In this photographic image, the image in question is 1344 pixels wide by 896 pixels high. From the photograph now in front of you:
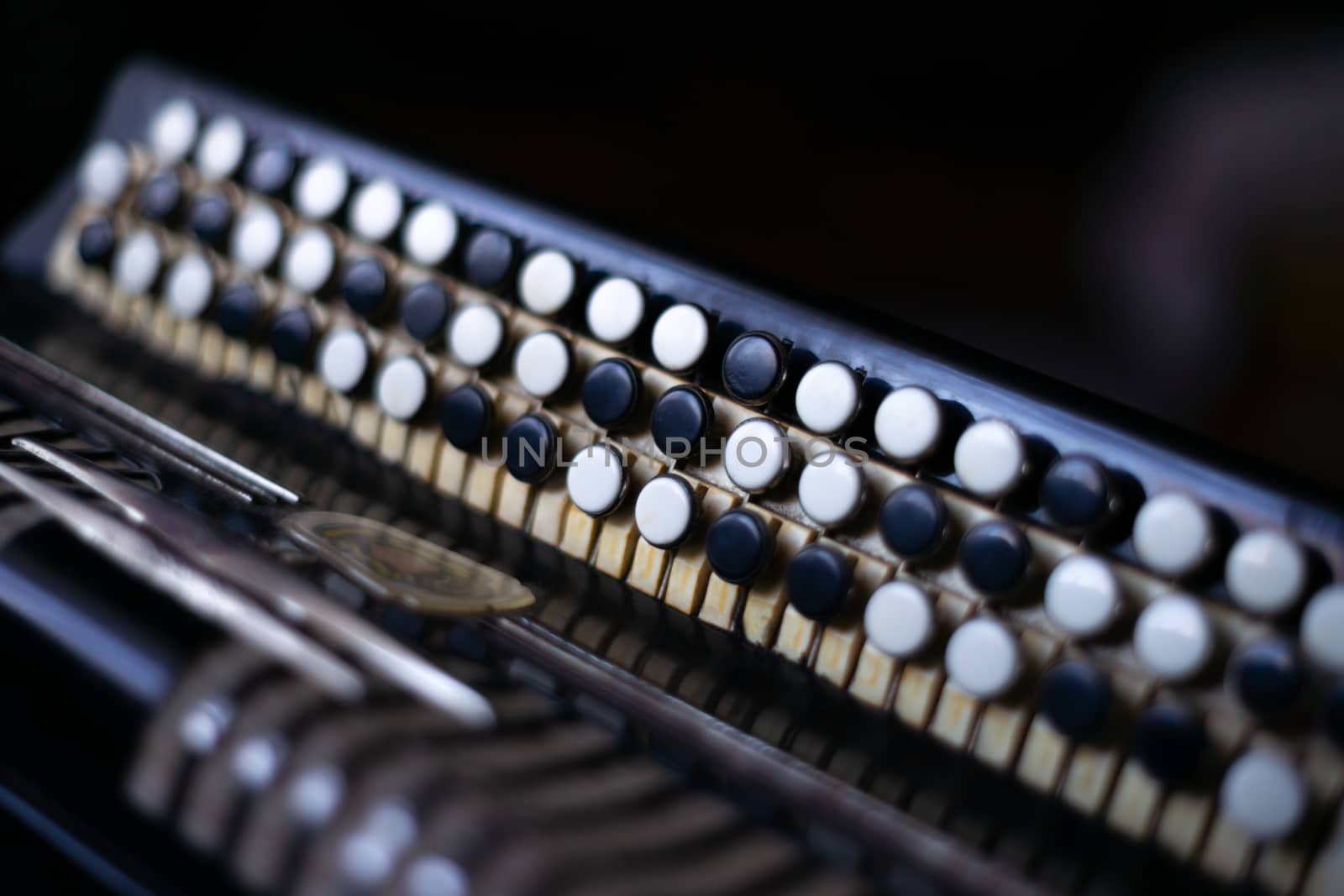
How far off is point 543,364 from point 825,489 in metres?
0.24

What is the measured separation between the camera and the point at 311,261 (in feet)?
3.05

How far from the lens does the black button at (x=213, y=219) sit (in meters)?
0.99

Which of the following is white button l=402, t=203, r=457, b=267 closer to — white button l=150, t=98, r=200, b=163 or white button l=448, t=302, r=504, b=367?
white button l=448, t=302, r=504, b=367

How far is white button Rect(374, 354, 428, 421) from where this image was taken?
88 cm

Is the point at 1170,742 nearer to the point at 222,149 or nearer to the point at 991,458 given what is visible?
the point at 991,458

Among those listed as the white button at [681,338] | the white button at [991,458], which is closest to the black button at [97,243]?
the white button at [681,338]

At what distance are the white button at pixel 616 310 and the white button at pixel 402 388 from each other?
17 centimetres

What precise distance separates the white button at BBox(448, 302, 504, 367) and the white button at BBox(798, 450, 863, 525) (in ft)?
0.91

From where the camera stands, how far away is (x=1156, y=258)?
1.33 metres

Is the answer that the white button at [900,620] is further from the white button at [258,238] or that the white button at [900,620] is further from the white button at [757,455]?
the white button at [258,238]

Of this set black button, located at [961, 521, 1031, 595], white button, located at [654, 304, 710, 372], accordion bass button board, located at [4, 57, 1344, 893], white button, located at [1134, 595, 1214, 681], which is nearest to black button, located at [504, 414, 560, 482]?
accordion bass button board, located at [4, 57, 1344, 893]

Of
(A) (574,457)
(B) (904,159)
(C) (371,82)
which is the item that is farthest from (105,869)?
(C) (371,82)

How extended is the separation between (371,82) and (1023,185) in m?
0.97

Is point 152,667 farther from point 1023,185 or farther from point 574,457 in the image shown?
point 1023,185
